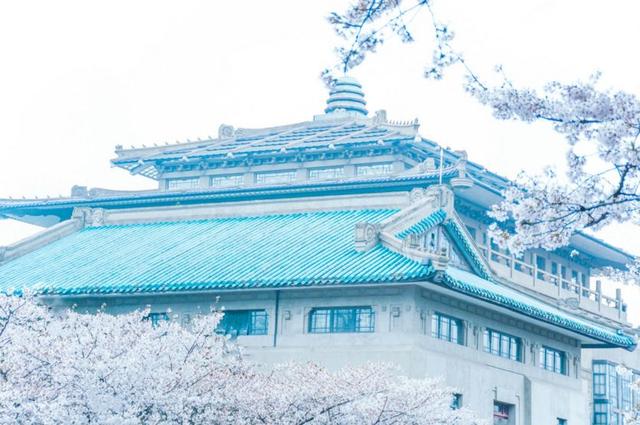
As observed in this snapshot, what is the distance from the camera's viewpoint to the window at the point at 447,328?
134 feet

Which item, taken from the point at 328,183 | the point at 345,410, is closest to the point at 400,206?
the point at 328,183

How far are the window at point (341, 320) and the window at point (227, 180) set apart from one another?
17580mm

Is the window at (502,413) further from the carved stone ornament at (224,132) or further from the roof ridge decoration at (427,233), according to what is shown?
the carved stone ornament at (224,132)

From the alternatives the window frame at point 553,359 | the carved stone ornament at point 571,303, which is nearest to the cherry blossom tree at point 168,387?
the window frame at point 553,359

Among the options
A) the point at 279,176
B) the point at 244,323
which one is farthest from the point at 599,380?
the point at 244,323

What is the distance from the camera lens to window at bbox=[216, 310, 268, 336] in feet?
136

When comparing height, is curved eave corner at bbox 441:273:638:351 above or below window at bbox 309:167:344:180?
below

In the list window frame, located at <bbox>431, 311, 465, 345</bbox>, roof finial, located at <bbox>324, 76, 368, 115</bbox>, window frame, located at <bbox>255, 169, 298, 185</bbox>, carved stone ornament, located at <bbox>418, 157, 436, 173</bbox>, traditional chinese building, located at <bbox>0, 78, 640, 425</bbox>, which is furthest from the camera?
roof finial, located at <bbox>324, 76, 368, 115</bbox>

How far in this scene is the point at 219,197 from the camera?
5059cm

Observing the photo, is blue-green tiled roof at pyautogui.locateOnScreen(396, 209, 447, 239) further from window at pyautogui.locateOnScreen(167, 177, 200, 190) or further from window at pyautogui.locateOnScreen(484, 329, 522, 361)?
window at pyautogui.locateOnScreen(167, 177, 200, 190)

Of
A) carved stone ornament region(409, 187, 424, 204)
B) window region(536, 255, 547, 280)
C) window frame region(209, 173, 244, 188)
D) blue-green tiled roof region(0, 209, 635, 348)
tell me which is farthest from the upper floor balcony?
window frame region(209, 173, 244, 188)

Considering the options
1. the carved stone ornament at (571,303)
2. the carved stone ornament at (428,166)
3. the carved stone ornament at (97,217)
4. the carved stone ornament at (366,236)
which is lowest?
the carved stone ornament at (366,236)

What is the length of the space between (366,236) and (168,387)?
467 inches

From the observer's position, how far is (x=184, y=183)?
194 feet
